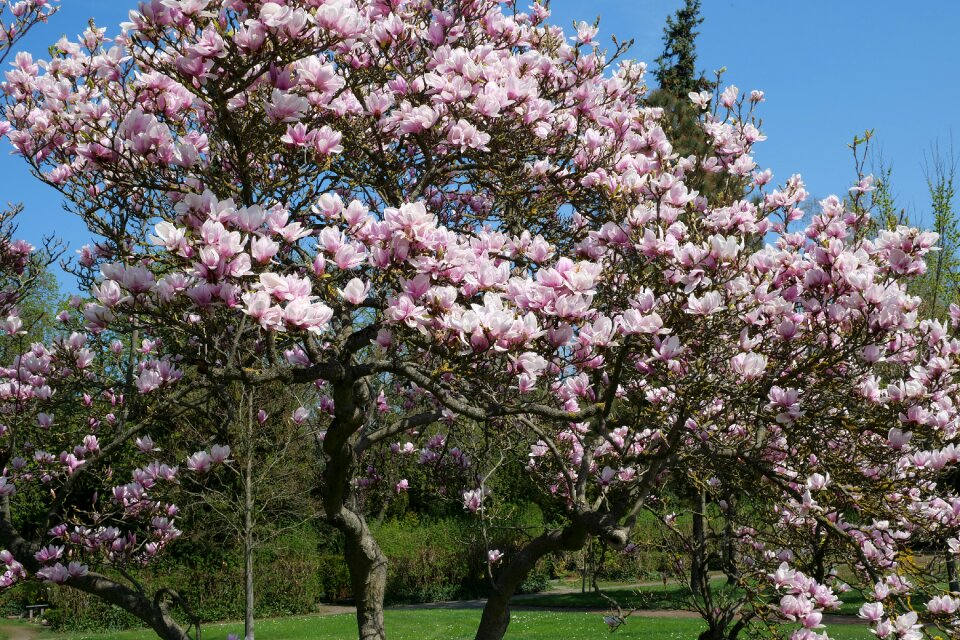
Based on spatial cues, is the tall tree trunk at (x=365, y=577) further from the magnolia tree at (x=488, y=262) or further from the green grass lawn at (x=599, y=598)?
the green grass lawn at (x=599, y=598)

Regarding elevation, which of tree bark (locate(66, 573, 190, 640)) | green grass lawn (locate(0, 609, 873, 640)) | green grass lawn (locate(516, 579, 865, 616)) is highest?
tree bark (locate(66, 573, 190, 640))

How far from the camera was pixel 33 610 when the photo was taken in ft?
62.1

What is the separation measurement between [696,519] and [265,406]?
8743 mm

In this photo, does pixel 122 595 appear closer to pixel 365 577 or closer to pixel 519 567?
pixel 365 577

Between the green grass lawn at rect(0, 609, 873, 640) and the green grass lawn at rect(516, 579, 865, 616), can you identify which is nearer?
the green grass lawn at rect(0, 609, 873, 640)

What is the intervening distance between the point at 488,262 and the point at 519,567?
8.78ft

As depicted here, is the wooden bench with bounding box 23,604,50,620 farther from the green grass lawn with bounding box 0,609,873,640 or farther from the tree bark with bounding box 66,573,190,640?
the tree bark with bounding box 66,573,190,640

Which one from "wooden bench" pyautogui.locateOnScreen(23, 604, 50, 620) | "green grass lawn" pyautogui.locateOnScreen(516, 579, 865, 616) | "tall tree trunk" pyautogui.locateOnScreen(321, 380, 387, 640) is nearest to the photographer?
"tall tree trunk" pyautogui.locateOnScreen(321, 380, 387, 640)

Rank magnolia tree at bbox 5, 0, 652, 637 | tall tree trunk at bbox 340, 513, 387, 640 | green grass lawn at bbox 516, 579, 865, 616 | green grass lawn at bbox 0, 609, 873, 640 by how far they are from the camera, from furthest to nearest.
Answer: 1. green grass lawn at bbox 516, 579, 865, 616
2. green grass lawn at bbox 0, 609, 873, 640
3. tall tree trunk at bbox 340, 513, 387, 640
4. magnolia tree at bbox 5, 0, 652, 637

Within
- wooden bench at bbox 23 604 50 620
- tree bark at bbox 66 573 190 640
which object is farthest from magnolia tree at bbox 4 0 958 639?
wooden bench at bbox 23 604 50 620

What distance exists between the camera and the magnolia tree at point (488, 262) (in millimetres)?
2918

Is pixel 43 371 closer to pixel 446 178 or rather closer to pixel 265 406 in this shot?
pixel 446 178

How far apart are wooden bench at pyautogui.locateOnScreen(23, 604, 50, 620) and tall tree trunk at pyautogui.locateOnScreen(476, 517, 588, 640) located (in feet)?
58.5

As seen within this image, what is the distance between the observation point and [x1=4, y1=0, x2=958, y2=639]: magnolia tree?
2918 millimetres
